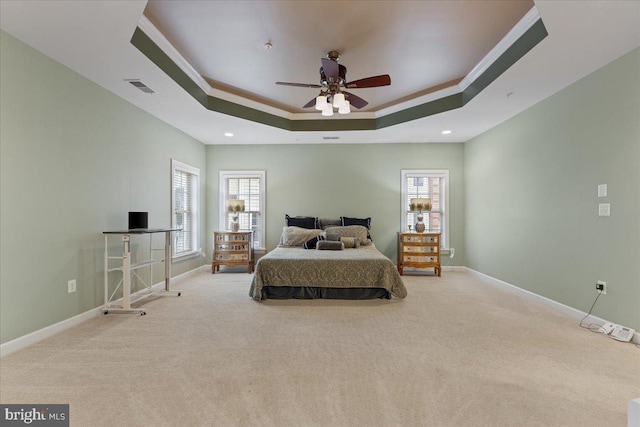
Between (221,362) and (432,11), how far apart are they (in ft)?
10.9

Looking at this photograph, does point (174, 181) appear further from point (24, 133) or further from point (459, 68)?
point (459, 68)

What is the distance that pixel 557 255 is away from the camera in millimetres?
3535

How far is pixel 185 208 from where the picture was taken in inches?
219

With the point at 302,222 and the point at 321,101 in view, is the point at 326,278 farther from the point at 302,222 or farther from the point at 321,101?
the point at 321,101

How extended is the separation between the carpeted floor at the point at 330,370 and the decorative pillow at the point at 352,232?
→ 200 cm

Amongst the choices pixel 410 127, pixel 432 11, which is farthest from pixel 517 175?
pixel 432 11

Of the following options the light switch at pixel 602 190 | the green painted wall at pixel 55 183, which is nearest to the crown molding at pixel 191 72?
the green painted wall at pixel 55 183

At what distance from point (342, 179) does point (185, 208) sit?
10.0ft

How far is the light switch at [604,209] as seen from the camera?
2.90 metres

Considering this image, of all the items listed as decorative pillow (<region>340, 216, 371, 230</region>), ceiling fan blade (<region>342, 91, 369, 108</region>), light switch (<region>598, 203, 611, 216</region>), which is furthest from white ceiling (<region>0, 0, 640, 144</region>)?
decorative pillow (<region>340, 216, 371, 230</region>)

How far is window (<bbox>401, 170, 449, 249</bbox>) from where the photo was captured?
6051mm

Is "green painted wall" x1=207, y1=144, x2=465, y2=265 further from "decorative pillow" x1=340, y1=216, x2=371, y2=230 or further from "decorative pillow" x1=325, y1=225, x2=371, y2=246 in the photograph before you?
"decorative pillow" x1=325, y1=225, x2=371, y2=246

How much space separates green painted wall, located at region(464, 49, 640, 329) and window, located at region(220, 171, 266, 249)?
425cm

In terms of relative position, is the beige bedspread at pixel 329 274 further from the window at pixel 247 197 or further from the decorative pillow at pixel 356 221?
the window at pixel 247 197
